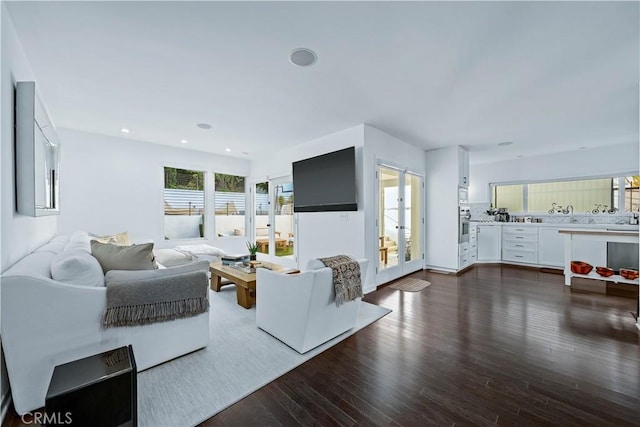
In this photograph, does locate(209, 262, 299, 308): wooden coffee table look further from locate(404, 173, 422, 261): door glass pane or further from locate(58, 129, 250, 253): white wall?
locate(404, 173, 422, 261): door glass pane

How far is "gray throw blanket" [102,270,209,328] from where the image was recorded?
1.78 meters

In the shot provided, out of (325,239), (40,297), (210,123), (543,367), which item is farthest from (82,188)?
(543,367)

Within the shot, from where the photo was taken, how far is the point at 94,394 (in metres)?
1.26

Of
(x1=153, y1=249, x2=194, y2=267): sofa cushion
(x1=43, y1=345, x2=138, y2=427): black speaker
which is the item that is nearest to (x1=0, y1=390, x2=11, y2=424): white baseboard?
(x1=43, y1=345, x2=138, y2=427): black speaker

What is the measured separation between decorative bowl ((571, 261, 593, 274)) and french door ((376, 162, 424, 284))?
7.55 feet

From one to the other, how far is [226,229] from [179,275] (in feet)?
14.0

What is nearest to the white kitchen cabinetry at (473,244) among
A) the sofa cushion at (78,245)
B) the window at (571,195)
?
the window at (571,195)

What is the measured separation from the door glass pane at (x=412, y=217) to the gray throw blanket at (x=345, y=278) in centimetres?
274

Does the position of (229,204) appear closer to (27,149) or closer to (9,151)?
(27,149)

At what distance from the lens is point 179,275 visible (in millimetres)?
2064

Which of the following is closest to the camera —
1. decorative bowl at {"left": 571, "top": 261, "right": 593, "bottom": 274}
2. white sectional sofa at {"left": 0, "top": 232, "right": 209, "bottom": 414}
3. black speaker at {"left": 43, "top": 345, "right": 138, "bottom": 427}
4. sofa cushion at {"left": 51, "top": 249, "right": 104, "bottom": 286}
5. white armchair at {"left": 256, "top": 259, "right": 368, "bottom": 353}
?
black speaker at {"left": 43, "top": 345, "right": 138, "bottom": 427}

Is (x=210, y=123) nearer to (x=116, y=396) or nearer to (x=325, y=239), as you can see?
(x=325, y=239)

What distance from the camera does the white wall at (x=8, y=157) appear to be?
1.65m

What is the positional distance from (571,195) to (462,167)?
2808 millimetres
